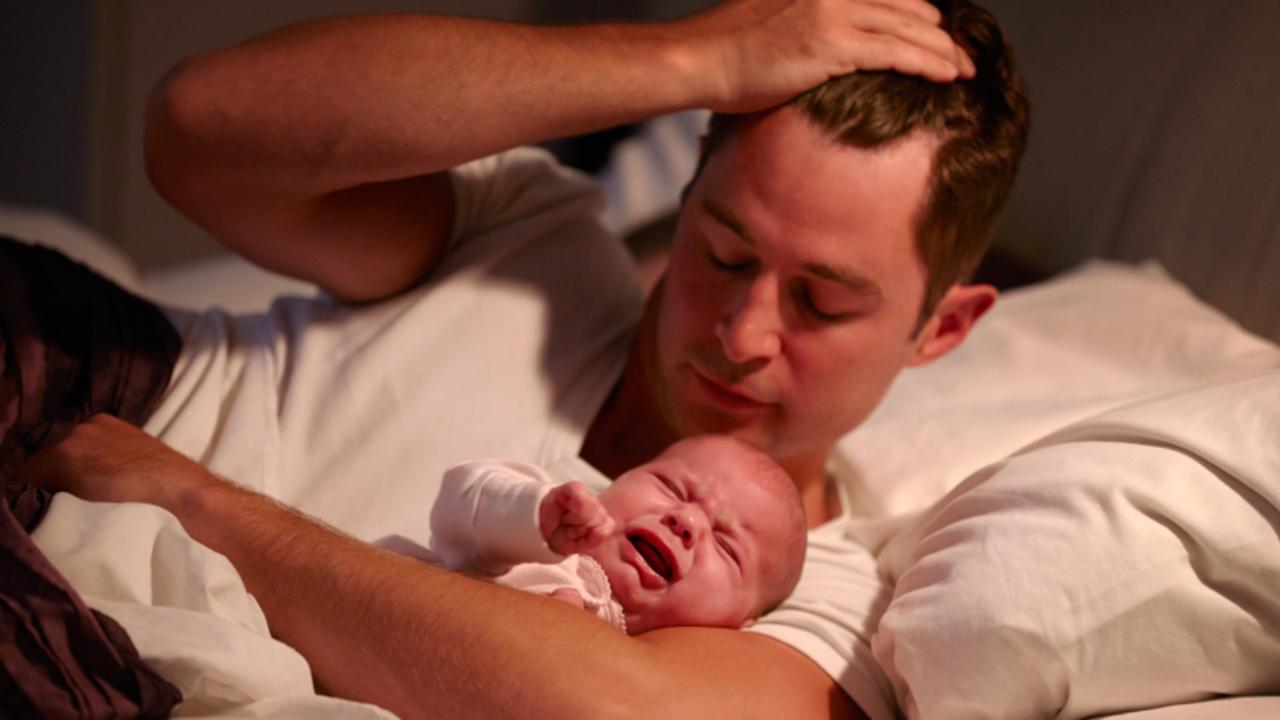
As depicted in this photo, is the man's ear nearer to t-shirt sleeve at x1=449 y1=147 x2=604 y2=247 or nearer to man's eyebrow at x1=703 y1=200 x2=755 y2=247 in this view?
man's eyebrow at x1=703 y1=200 x2=755 y2=247

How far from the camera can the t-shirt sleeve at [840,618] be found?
1293mm

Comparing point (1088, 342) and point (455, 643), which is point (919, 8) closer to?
point (1088, 342)

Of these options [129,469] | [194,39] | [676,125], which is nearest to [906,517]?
[129,469]

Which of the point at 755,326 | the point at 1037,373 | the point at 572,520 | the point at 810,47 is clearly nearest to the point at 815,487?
the point at 755,326

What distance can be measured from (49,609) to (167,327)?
71cm

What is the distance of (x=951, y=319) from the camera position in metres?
1.71

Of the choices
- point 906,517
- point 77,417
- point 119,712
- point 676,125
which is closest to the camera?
point 119,712

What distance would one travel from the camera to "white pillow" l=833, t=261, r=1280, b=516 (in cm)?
174

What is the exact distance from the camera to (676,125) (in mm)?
3072

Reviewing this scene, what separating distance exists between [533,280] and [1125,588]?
874 mm

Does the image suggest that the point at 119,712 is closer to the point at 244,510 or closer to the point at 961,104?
the point at 244,510

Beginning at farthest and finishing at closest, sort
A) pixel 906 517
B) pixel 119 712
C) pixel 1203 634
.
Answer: pixel 906 517 → pixel 1203 634 → pixel 119 712

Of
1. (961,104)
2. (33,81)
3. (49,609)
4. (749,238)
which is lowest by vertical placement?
(33,81)

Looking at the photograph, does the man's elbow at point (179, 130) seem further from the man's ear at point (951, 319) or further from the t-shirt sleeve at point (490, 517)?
the man's ear at point (951, 319)
